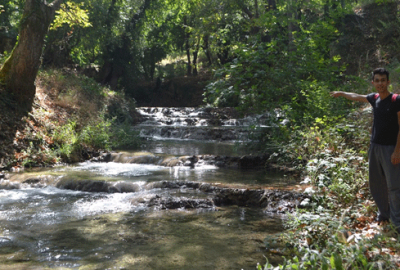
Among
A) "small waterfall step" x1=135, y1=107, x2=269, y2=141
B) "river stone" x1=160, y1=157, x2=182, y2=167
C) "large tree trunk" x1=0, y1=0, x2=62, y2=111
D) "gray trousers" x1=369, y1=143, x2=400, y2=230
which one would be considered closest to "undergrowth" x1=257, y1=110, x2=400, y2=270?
"gray trousers" x1=369, y1=143, x2=400, y2=230

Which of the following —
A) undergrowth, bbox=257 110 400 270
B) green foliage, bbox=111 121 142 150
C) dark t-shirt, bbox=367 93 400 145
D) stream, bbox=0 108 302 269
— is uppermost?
dark t-shirt, bbox=367 93 400 145

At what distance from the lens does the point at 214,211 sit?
21.7 ft


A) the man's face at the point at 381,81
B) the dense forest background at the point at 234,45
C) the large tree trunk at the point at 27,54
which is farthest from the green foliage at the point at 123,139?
the man's face at the point at 381,81

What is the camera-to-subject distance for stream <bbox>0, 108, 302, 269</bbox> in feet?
14.6

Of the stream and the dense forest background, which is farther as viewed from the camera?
the dense forest background

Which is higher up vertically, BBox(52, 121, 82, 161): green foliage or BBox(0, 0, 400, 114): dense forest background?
BBox(0, 0, 400, 114): dense forest background

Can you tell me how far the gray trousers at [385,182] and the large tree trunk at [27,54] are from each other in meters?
10.7

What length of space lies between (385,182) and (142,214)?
388 centimetres

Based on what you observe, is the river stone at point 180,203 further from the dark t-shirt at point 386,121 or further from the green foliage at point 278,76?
the green foliage at point 278,76

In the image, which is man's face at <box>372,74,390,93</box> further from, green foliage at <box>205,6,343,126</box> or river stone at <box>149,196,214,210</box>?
green foliage at <box>205,6,343,126</box>

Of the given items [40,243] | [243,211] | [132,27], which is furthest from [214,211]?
[132,27]

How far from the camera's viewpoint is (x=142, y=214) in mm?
6395

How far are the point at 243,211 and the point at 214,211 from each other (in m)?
0.53

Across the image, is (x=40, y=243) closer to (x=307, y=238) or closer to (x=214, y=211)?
(x=214, y=211)
